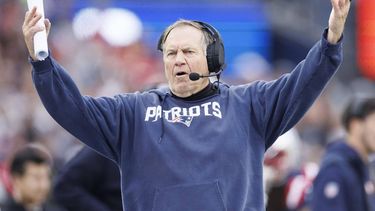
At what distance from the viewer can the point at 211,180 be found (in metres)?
6.93

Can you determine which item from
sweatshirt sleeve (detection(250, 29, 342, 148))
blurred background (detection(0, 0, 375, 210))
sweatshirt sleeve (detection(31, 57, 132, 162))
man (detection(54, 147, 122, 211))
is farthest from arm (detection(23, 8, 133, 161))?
blurred background (detection(0, 0, 375, 210))

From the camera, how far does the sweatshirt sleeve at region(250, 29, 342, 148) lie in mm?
6895

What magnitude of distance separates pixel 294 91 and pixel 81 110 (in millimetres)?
1060

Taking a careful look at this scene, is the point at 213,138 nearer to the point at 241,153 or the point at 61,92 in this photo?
the point at 241,153

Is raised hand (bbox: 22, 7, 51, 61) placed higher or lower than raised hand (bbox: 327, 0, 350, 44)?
lower

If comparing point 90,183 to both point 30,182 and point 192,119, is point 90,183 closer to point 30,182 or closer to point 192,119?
point 30,182

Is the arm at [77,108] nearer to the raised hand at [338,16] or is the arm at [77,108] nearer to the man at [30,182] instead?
the raised hand at [338,16]

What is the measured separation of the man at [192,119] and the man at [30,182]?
116 inches

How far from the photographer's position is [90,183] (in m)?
9.42

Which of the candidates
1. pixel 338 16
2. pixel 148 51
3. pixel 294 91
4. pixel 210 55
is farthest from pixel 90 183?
pixel 148 51

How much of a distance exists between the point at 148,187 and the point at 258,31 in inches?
674

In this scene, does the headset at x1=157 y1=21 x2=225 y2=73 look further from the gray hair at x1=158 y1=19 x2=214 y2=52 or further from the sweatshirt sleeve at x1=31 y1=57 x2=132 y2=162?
the sweatshirt sleeve at x1=31 y1=57 x2=132 y2=162

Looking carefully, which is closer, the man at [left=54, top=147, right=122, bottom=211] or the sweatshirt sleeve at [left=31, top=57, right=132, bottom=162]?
the sweatshirt sleeve at [left=31, top=57, right=132, bottom=162]

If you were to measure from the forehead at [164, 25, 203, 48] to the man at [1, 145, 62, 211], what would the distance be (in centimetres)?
306
